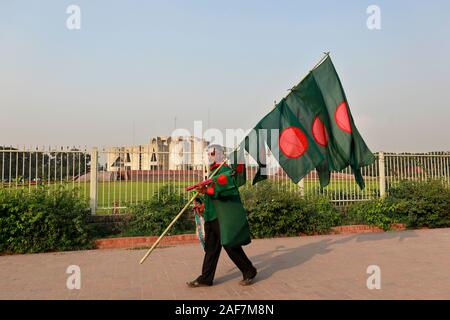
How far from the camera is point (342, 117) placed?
554 centimetres

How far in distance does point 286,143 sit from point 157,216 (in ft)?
13.4

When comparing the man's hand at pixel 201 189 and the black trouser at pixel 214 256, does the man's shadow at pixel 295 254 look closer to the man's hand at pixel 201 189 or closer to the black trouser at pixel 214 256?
the black trouser at pixel 214 256

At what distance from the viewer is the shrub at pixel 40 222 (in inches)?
268

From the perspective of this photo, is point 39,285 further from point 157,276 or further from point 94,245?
point 94,245

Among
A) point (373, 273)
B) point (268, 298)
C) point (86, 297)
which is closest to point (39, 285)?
point (86, 297)

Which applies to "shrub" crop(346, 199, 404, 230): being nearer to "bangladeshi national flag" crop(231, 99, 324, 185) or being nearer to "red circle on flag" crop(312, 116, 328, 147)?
"red circle on flag" crop(312, 116, 328, 147)

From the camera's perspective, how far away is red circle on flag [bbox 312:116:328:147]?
212 inches

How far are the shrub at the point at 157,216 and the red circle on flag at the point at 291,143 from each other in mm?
3934

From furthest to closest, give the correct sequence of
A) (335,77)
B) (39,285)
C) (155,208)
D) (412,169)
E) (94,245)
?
(412,169), (155,208), (94,245), (335,77), (39,285)

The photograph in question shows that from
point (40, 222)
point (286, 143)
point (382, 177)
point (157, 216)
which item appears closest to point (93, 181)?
point (40, 222)

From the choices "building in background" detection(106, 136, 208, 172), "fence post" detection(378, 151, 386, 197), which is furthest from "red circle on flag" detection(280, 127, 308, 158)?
"fence post" detection(378, 151, 386, 197)

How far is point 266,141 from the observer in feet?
17.0

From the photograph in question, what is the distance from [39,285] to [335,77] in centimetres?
516

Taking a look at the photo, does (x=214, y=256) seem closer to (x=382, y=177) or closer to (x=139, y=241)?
(x=139, y=241)
